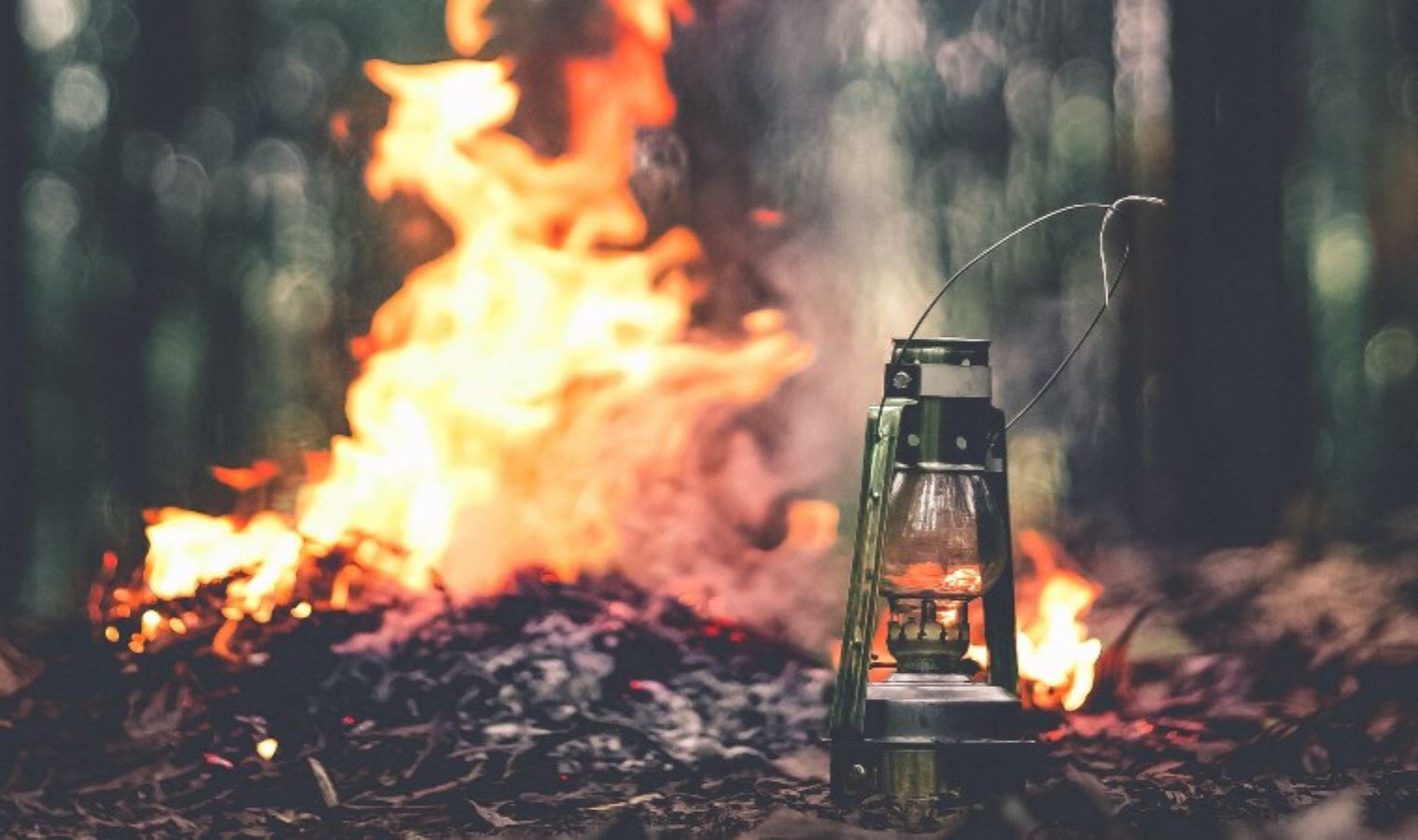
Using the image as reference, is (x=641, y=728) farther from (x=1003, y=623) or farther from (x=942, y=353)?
(x=942, y=353)

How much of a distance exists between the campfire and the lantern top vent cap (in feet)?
0.07

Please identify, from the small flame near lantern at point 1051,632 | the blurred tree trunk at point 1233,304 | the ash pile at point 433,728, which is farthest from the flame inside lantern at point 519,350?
the blurred tree trunk at point 1233,304

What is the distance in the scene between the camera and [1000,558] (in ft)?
11.4

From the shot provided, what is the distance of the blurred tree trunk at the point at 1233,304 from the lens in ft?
17.9

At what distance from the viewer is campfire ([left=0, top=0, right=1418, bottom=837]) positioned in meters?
3.79

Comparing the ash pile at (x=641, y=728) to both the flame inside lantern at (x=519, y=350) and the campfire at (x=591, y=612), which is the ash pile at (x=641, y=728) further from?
the flame inside lantern at (x=519, y=350)

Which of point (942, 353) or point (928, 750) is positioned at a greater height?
point (942, 353)

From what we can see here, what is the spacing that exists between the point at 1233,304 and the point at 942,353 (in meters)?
2.50

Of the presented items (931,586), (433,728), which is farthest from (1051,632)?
(433,728)

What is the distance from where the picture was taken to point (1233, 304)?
551 cm

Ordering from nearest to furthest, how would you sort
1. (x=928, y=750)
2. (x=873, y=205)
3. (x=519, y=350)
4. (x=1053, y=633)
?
(x=928, y=750) → (x=1053, y=633) → (x=519, y=350) → (x=873, y=205)

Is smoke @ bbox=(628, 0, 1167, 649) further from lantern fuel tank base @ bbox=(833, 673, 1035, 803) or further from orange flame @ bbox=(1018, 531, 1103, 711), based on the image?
lantern fuel tank base @ bbox=(833, 673, 1035, 803)

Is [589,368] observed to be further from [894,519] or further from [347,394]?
[894,519]

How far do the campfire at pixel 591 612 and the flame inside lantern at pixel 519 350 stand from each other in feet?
0.04
